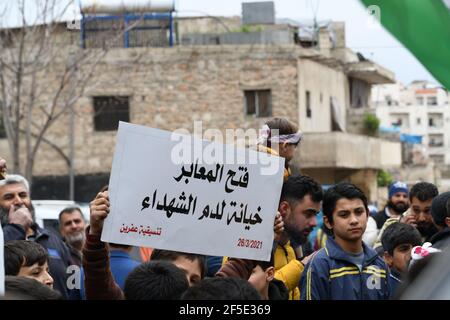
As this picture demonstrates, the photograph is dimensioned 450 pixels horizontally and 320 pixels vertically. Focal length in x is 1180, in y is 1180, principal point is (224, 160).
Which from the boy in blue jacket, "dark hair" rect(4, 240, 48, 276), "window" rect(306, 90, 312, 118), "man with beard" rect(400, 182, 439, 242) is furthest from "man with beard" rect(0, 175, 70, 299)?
"window" rect(306, 90, 312, 118)

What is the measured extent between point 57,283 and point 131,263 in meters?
1.20

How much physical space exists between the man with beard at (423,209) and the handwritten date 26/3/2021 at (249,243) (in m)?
3.19

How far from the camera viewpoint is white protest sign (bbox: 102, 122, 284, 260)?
470 cm

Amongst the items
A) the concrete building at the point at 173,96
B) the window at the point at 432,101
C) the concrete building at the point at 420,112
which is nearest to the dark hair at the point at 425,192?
the concrete building at the point at 173,96

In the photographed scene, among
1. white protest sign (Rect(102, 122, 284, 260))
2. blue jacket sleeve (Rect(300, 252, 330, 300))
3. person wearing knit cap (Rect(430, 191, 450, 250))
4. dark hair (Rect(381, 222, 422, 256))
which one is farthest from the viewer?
person wearing knit cap (Rect(430, 191, 450, 250))

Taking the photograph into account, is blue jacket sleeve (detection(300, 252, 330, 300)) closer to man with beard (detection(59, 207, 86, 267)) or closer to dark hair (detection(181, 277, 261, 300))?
dark hair (detection(181, 277, 261, 300))

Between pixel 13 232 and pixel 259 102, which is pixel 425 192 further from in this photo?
pixel 259 102

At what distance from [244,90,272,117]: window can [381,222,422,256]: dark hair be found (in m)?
23.7

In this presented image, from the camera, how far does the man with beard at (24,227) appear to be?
7297mm

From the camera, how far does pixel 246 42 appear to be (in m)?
31.7
